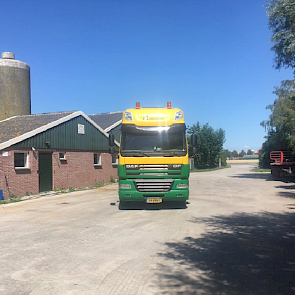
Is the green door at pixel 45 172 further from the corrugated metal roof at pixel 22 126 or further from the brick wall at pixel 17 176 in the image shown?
the corrugated metal roof at pixel 22 126

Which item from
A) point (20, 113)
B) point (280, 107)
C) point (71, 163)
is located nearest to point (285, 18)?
point (280, 107)

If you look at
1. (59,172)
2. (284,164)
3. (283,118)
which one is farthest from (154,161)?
(283,118)

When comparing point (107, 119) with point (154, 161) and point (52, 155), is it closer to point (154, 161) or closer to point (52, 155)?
point (52, 155)

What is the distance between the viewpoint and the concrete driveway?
4414 millimetres

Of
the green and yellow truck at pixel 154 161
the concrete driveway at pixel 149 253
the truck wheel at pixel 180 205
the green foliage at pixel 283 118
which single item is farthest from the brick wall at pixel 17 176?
the green foliage at pixel 283 118

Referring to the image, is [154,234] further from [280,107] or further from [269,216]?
[280,107]

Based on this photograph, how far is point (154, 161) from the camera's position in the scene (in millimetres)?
10469

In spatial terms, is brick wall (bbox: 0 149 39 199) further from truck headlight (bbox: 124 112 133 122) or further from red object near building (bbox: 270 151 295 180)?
red object near building (bbox: 270 151 295 180)

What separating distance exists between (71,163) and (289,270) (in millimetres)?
16391

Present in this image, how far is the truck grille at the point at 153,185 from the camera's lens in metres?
10.6

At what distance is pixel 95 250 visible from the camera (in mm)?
6199

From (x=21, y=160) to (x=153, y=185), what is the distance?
8880mm

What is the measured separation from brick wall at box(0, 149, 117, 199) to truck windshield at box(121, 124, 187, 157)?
7.23 metres

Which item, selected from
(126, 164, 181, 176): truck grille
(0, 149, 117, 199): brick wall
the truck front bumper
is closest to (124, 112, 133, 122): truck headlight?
(126, 164, 181, 176): truck grille
